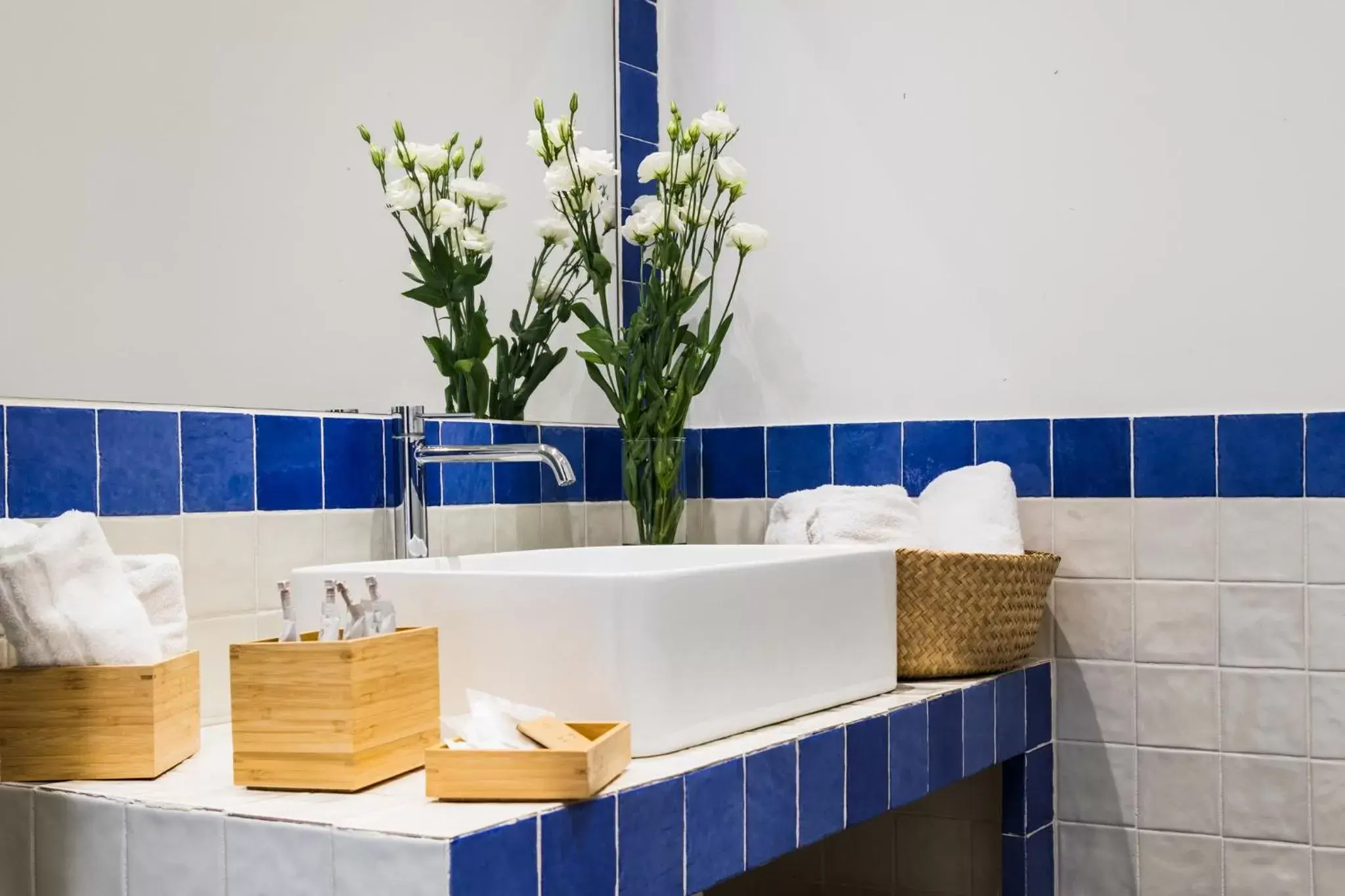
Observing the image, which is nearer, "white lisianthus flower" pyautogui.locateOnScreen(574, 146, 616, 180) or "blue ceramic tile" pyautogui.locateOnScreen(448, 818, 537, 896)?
"blue ceramic tile" pyautogui.locateOnScreen(448, 818, 537, 896)

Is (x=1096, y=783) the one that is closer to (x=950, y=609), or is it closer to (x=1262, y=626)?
(x=1262, y=626)

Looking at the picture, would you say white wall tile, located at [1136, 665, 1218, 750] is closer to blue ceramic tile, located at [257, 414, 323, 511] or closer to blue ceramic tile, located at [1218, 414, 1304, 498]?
blue ceramic tile, located at [1218, 414, 1304, 498]

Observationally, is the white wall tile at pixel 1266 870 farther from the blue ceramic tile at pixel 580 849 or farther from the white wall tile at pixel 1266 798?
the blue ceramic tile at pixel 580 849

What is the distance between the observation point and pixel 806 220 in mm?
2469

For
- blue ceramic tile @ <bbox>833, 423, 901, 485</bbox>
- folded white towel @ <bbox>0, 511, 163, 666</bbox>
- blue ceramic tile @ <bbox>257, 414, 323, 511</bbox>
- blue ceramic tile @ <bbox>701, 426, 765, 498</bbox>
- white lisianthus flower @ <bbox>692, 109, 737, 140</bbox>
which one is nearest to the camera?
folded white towel @ <bbox>0, 511, 163, 666</bbox>

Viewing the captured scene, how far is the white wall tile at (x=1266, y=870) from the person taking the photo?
6.69 ft

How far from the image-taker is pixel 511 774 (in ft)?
3.71

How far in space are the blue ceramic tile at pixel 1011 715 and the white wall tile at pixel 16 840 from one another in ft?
4.21

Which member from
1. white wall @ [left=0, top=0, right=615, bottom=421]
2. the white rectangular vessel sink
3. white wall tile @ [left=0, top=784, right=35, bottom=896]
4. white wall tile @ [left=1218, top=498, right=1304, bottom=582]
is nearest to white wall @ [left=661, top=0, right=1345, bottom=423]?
white wall tile @ [left=1218, top=498, right=1304, bottom=582]

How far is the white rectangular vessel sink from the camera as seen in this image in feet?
4.38

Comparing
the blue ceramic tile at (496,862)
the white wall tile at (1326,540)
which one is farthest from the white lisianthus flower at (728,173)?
the blue ceramic tile at (496,862)

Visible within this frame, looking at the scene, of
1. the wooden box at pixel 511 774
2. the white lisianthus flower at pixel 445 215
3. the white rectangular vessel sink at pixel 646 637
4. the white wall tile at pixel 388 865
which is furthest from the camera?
the white lisianthus flower at pixel 445 215

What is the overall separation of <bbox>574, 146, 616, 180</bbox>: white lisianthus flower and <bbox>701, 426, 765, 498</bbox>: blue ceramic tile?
23.3 inches

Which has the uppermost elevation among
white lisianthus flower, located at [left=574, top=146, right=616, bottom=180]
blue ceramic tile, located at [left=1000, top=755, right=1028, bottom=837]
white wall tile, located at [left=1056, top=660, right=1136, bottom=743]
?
white lisianthus flower, located at [left=574, top=146, right=616, bottom=180]
